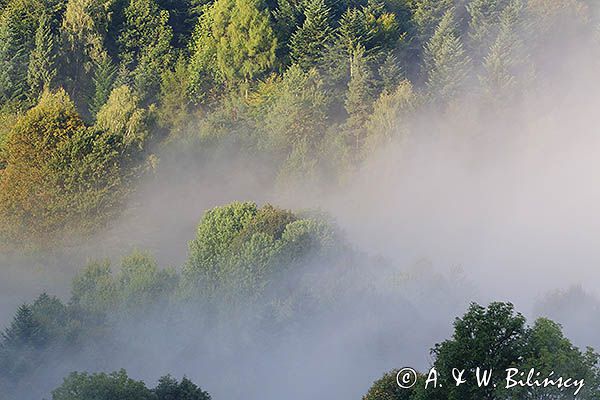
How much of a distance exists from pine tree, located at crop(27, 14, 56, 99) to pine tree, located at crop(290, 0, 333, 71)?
1504 cm

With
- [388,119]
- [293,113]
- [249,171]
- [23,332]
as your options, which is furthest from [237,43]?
[23,332]

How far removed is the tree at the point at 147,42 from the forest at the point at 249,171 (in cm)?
14

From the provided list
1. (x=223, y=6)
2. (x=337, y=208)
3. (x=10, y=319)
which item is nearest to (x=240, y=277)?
(x=10, y=319)

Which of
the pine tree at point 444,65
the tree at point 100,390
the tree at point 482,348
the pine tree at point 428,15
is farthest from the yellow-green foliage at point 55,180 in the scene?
the tree at point 482,348

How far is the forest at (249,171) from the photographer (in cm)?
6550

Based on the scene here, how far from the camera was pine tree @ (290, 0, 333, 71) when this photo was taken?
97125 mm

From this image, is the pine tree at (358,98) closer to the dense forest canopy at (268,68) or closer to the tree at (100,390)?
the dense forest canopy at (268,68)

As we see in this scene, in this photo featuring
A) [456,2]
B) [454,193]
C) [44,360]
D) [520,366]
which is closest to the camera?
[520,366]

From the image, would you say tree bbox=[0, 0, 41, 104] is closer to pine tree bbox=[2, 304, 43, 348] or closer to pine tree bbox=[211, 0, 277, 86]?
pine tree bbox=[211, 0, 277, 86]

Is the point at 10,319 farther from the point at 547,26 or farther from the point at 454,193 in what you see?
the point at 547,26

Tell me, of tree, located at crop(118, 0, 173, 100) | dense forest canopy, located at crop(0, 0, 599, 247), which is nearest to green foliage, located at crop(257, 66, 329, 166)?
dense forest canopy, located at crop(0, 0, 599, 247)

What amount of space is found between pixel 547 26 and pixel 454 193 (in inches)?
632

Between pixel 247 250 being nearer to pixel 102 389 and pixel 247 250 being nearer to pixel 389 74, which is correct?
pixel 102 389

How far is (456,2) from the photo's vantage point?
4090 inches
